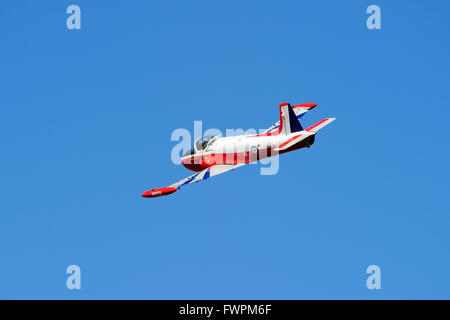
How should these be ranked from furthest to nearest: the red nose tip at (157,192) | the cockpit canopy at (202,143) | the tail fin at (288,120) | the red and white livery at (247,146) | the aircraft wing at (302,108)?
the aircraft wing at (302,108), the cockpit canopy at (202,143), the tail fin at (288,120), the red and white livery at (247,146), the red nose tip at (157,192)

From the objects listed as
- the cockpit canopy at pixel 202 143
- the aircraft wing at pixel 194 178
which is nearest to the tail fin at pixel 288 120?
the aircraft wing at pixel 194 178

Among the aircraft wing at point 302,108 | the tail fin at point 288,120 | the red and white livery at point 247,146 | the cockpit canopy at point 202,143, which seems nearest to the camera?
the red and white livery at point 247,146

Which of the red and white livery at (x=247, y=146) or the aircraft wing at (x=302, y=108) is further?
the aircraft wing at (x=302, y=108)

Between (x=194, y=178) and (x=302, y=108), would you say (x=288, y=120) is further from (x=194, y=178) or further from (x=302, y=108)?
(x=302, y=108)

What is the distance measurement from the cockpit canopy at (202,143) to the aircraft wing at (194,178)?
3541mm

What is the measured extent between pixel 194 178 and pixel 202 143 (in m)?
6.26

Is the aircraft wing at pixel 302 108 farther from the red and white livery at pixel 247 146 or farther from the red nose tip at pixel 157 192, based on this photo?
the red nose tip at pixel 157 192

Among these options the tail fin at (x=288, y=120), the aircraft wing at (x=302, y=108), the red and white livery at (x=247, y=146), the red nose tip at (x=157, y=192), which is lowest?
the red nose tip at (x=157, y=192)

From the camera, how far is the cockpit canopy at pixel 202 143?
72.2 meters

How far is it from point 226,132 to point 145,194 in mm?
10903

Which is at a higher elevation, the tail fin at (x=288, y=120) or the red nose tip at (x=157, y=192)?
the tail fin at (x=288, y=120)

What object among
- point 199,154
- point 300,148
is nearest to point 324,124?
point 300,148

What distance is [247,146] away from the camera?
226ft
